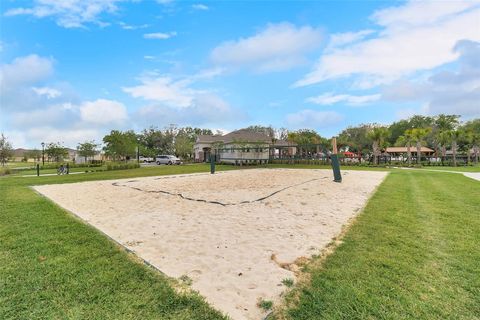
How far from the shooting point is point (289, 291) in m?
3.07

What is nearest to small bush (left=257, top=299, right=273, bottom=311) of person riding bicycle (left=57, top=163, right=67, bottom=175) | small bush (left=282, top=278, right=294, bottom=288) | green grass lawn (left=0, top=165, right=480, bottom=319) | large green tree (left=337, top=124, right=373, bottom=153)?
green grass lawn (left=0, top=165, right=480, bottom=319)

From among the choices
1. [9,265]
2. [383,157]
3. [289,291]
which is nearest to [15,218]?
[9,265]

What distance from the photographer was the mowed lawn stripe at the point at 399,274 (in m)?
2.68

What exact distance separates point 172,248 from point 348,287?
263 centimetres

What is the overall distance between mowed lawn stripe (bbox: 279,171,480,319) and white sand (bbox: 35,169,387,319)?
44cm

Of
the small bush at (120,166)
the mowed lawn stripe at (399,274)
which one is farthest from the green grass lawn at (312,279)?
the small bush at (120,166)

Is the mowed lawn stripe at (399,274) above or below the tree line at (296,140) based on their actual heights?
below

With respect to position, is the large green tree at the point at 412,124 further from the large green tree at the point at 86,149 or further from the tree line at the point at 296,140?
the large green tree at the point at 86,149

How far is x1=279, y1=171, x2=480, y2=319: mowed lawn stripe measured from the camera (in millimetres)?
2678

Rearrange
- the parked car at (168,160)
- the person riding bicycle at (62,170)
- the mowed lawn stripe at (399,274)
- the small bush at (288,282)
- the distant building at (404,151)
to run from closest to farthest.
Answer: the mowed lawn stripe at (399,274) < the small bush at (288,282) < the person riding bicycle at (62,170) < the parked car at (168,160) < the distant building at (404,151)

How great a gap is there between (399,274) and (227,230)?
9.58ft

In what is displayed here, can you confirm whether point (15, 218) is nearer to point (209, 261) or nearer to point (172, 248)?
point (172, 248)

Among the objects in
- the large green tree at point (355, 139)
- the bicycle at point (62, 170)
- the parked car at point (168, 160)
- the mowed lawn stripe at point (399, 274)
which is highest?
the large green tree at point (355, 139)

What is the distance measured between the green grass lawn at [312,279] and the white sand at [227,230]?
1.04 feet
